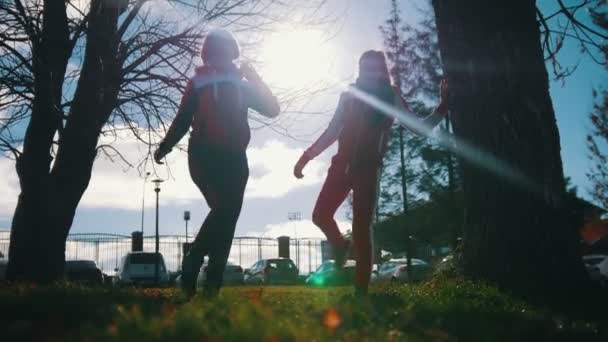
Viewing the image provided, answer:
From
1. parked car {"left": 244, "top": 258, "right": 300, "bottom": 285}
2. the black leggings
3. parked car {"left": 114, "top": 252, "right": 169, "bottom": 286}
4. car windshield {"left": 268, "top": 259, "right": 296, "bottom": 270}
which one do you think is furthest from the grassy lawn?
car windshield {"left": 268, "top": 259, "right": 296, "bottom": 270}

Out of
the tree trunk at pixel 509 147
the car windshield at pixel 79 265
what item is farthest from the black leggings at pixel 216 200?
the car windshield at pixel 79 265

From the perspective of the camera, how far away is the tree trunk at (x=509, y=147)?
4.75m

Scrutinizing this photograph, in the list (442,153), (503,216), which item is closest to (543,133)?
(503,216)

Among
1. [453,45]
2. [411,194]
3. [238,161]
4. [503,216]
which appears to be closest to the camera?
[238,161]

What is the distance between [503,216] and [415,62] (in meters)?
18.1

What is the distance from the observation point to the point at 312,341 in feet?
6.35

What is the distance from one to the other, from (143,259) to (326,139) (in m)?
18.4

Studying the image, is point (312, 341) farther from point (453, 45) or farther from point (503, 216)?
point (453, 45)

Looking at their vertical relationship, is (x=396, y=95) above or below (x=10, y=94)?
below

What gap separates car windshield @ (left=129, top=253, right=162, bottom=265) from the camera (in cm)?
2188

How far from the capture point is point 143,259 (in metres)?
21.9

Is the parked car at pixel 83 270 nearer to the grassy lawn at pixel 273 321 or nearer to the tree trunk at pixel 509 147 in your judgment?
the tree trunk at pixel 509 147

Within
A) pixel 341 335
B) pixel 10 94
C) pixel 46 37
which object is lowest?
pixel 341 335

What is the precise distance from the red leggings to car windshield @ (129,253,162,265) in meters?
18.1
